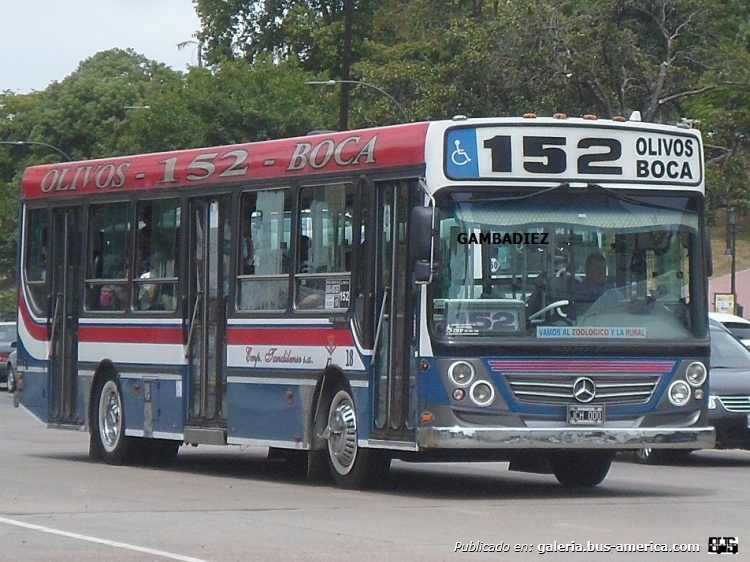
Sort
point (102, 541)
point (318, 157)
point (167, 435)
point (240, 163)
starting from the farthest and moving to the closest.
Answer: point (167, 435), point (240, 163), point (318, 157), point (102, 541)

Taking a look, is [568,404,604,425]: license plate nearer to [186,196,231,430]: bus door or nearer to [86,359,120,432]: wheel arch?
[186,196,231,430]: bus door

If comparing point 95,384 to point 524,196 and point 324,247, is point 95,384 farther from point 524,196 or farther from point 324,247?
point 524,196

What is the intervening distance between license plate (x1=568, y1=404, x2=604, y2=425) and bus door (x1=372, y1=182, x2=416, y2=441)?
1207 mm

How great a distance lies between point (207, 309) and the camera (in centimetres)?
1591

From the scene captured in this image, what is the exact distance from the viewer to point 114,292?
17.4 meters

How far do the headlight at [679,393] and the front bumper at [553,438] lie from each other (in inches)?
8.7

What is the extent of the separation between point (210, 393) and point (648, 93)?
30821 mm

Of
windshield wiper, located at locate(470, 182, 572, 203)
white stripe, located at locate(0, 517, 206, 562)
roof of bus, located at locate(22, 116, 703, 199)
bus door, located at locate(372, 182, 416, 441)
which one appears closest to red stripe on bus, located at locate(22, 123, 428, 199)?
roof of bus, located at locate(22, 116, 703, 199)

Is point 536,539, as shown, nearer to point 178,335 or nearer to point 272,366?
point 272,366

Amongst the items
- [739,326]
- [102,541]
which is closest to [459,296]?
[102,541]

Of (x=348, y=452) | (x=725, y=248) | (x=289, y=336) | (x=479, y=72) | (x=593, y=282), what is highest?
(x=479, y=72)

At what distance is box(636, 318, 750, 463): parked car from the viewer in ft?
58.4

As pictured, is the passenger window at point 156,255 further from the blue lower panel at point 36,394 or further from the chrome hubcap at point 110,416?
the blue lower panel at point 36,394

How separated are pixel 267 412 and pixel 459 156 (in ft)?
10.5
